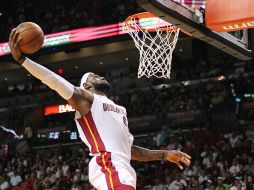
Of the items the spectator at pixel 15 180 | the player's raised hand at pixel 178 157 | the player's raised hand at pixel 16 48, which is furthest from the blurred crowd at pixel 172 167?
the player's raised hand at pixel 16 48

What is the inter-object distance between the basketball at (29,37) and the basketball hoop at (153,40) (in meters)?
3.05

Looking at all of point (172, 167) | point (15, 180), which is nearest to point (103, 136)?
point (172, 167)

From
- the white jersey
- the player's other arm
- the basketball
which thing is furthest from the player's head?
the basketball

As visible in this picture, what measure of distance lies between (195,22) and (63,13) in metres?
16.5

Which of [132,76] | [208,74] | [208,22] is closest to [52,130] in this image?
[132,76]

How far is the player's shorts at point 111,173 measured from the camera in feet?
12.0

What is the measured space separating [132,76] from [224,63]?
11.8ft

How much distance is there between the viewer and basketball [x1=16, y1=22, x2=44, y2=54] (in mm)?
3594

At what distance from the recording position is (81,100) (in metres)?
3.73

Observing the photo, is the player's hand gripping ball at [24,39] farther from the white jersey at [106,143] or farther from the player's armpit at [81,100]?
the white jersey at [106,143]

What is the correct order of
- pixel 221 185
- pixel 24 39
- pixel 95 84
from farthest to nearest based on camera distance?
1. pixel 221 185
2. pixel 95 84
3. pixel 24 39

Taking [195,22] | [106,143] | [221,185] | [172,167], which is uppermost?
[195,22]

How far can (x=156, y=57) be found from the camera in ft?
23.8

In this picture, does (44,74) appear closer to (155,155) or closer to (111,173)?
(111,173)
